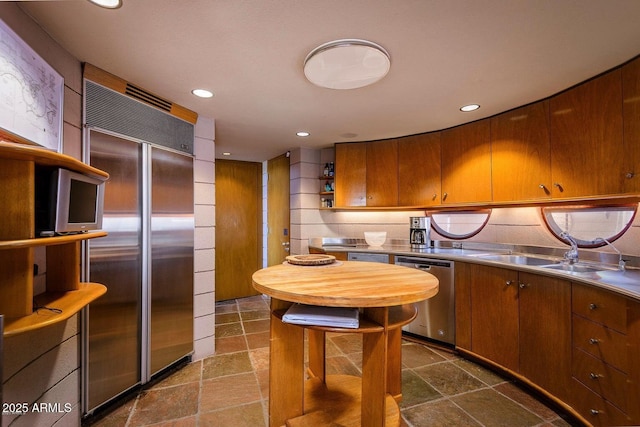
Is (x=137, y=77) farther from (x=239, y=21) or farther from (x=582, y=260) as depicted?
(x=582, y=260)

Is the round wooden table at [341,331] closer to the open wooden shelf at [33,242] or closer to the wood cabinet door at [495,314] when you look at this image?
the open wooden shelf at [33,242]

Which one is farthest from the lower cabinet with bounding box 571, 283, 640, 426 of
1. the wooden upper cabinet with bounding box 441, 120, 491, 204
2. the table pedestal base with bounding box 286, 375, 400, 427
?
the wooden upper cabinet with bounding box 441, 120, 491, 204

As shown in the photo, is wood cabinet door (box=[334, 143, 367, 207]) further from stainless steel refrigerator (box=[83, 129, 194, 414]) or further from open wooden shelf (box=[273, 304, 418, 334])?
open wooden shelf (box=[273, 304, 418, 334])

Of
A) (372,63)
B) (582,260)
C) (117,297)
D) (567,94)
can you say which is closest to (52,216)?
(117,297)

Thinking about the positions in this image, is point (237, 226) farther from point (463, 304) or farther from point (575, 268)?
point (575, 268)

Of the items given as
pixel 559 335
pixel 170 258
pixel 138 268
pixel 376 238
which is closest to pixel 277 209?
pixel 376 238

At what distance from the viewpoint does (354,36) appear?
5.05 feet

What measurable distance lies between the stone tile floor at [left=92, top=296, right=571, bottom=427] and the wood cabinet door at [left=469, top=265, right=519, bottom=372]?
19 centimetres

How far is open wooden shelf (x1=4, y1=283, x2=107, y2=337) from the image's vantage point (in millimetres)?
1044

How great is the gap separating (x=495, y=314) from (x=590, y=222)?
3.60 feet

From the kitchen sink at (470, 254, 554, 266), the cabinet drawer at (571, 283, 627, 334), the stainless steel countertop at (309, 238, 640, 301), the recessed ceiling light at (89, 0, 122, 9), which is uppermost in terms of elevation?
the recessed ceiling light at (89, 0, 122, 9)

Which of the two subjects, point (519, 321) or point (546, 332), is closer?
point (546, 332)

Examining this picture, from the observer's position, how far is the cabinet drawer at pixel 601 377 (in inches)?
57.1

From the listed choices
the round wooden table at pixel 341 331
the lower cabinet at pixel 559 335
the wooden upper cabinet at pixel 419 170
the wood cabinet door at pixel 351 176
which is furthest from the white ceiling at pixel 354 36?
the lower cabinet at pixel 559 335
